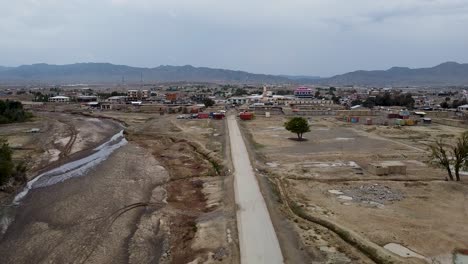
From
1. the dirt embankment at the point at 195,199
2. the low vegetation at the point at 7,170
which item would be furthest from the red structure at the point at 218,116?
the low vegetation at the point at 7,170

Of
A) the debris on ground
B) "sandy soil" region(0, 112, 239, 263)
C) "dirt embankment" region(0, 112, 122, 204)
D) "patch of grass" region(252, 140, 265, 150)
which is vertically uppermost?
the debris on ground

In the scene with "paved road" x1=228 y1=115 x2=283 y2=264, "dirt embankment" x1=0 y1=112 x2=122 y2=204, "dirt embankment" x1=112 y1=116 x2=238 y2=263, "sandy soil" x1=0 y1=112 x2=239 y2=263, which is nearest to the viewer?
"paved road" x1=228 y1=115 x2=283 y2=264

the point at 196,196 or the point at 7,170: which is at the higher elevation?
the point at 7,170

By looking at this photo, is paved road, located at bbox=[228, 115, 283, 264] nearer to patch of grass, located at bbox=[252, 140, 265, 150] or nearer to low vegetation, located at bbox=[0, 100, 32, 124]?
patch of grass, located at bbox=[252, 140, 265, 150]

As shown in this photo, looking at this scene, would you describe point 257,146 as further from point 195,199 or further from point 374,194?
point 374,194

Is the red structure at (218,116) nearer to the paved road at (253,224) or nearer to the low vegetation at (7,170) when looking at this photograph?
the paved road at (253,224)

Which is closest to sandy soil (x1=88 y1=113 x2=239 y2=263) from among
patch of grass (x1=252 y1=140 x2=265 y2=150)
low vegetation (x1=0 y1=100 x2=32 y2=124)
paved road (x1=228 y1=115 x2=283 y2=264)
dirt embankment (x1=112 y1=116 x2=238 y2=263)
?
dirt embankment (x1=112 y1=116 x2=238 y2=263)

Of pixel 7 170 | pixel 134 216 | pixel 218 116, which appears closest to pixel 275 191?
pixel 134 216
